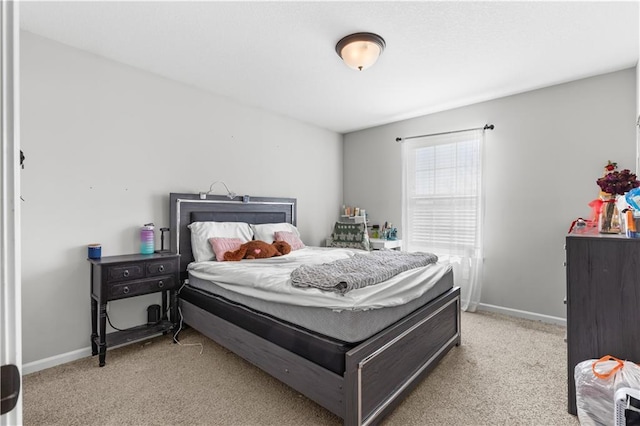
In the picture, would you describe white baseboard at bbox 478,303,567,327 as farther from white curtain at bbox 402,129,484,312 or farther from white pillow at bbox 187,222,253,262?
white pillow at bbox 187,222,253,262

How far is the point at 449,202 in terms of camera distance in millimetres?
4047

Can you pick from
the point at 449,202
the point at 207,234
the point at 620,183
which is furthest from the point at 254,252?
the point at 620,183

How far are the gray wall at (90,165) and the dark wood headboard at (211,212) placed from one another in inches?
5.3

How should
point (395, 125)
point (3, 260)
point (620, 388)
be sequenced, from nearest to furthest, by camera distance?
1. point (3, 260)
2. point (620, 388)
3. point (395, 125)

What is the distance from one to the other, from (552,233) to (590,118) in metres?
1.22

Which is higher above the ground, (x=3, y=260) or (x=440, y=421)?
(x=3, y=260)

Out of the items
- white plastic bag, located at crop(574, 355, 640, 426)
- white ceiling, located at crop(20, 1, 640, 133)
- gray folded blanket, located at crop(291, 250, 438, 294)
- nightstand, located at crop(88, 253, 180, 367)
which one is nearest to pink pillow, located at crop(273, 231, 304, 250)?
nightstand, located at crop(88, 253, 180, 367)

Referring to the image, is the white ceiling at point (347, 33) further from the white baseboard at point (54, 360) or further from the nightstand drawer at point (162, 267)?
the white baseboard at point (54, 360)

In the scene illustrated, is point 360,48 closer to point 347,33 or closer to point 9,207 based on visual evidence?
point 347,33

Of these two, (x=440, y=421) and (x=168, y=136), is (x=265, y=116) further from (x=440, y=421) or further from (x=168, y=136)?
(x=440, y=421)

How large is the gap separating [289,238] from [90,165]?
6.77 ft

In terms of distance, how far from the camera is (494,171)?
12.2 ft

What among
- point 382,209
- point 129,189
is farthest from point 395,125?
point 129,189

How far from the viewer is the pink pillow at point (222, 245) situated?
3.05 metres
